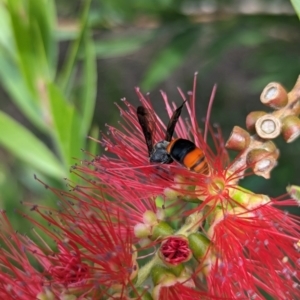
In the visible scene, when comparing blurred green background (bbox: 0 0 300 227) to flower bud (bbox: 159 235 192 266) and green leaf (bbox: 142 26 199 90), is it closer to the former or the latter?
green leaf (bbox: 142 26 199 90)

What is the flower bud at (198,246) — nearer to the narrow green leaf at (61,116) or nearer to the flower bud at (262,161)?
the flower bud at (262,161)

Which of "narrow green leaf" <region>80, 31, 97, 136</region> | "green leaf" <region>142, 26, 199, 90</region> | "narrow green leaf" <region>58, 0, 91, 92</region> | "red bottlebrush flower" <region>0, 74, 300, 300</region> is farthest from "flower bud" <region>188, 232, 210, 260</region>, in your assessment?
"green leaf" <region>142, 26, 199, 90</region>

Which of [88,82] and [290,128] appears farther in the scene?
[88,82]

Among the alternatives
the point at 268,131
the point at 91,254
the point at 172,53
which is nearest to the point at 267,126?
the point at 268,131

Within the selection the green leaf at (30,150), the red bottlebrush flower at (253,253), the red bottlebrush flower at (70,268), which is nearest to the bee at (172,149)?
the red bottlebrush flower at (253,253)

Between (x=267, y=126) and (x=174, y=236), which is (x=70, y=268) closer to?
(x=174, y=236)

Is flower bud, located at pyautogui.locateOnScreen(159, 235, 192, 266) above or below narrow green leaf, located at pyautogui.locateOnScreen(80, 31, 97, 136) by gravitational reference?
below

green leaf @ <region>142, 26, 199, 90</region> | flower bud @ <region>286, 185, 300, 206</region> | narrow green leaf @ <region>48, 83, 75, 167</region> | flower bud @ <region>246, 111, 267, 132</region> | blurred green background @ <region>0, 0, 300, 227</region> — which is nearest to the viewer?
flower bud @ <region>286, 185, 300, 206</region>
